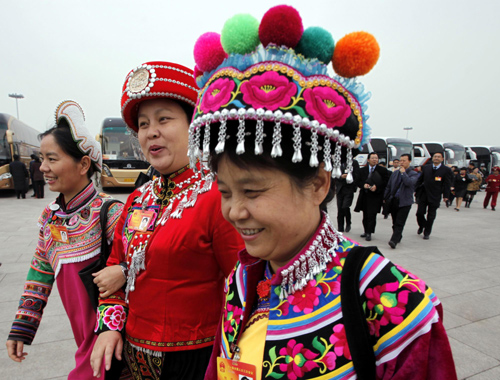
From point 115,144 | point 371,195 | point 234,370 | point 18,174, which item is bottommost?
point 18,174

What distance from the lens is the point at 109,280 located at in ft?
4.92

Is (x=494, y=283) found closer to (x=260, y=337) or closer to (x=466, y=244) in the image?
(x=466, y=244)

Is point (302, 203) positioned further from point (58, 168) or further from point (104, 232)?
point (58, 168)

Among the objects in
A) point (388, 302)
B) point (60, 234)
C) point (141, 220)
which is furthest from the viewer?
point (60, 234)

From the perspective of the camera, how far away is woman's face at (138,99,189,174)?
1.51 m

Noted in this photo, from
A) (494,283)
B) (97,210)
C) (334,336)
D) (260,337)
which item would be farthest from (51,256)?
(494,283)

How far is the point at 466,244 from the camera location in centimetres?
719

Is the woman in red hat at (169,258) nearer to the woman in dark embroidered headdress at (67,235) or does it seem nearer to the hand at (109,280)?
the hand at (109,280)

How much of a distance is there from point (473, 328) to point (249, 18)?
3836 millimetres

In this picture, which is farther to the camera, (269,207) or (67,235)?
(67,235)

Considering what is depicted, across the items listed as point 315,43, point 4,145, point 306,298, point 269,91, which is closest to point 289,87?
point 269,91

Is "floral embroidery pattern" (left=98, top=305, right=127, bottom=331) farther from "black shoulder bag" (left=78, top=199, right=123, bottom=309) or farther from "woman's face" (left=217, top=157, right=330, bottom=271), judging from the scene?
"woman's face" (left=217, top=157, right=330, bottom=271)

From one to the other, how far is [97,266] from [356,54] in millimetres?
1617

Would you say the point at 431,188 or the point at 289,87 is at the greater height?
the point at 289,87
